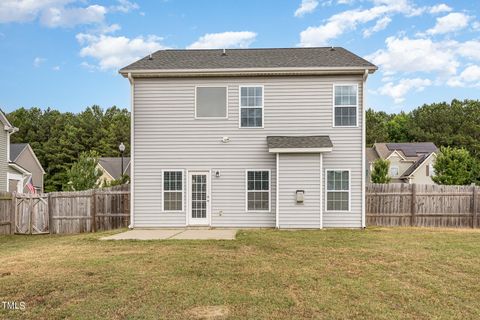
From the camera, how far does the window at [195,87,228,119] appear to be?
12.8 metres

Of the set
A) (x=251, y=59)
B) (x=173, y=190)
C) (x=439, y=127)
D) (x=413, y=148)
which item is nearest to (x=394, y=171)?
(x=413, y=148)

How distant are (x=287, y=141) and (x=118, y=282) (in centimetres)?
783

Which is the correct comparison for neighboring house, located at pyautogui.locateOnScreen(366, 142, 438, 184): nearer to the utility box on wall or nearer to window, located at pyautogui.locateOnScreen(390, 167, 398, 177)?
window, located at pyautogui.locateOnScreen(390, 167, 398, 177)

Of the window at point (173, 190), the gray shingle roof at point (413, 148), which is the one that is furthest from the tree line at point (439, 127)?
the window at point (173, 190)

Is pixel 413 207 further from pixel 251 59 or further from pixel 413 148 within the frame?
pixel 413 148

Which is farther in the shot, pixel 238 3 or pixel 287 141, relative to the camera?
pixel 238 3

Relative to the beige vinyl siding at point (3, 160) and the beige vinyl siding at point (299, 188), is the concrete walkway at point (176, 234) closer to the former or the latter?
the beige vinyl siding at point (299, 188)

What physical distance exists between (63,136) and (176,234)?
135ft

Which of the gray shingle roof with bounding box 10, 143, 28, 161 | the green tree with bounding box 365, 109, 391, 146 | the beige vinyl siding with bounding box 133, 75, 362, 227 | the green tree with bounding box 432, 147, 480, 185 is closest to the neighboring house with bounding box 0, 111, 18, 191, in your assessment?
the beige vinyl siding with bounding box 133, 75, 362, 227

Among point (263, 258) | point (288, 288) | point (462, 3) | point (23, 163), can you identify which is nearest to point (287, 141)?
point (263, 258)

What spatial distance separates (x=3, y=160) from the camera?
17484mm

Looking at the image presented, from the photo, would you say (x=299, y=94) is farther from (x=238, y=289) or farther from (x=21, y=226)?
(x=21, y=226)

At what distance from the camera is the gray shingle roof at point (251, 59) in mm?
12641

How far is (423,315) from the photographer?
14.5ft
